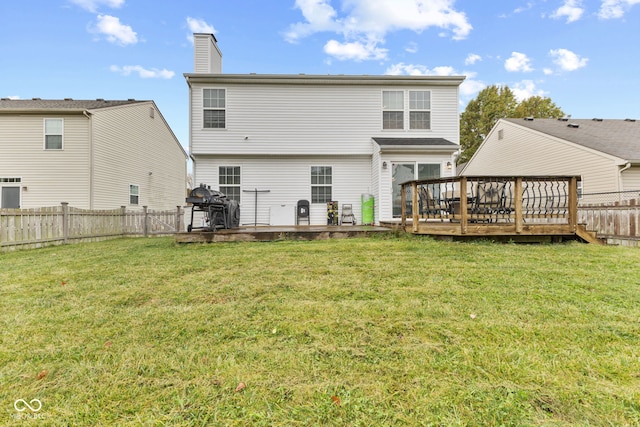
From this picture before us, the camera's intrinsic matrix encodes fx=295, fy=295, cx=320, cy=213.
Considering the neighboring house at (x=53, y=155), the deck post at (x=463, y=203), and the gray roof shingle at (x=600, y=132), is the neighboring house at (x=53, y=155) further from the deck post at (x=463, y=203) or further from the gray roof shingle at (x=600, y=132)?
the gray roof shingle at (x=600, y=132)

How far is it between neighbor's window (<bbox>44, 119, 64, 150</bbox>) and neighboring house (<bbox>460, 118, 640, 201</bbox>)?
19.8 metres

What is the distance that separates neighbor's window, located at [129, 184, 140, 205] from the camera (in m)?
13.9

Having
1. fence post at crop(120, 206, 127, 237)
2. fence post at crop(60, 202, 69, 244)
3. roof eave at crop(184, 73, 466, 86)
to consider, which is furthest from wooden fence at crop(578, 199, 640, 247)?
fence post at crop(120, 206, 127, 237)

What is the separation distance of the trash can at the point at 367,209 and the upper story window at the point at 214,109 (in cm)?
540

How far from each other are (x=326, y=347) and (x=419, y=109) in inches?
400

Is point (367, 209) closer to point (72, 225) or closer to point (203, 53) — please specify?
point (203, 53)

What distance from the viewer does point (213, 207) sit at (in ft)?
21.3

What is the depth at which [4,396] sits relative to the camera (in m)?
1.40

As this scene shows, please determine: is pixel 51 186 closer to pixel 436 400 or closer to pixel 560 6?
pixel 436 400

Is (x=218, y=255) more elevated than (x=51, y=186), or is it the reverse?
(x=51, y=186)

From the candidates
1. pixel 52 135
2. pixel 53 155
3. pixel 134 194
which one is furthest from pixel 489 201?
pixel 52 135

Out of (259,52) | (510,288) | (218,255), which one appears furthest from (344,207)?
(259,52)

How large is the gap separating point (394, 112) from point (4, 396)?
35.5 feet

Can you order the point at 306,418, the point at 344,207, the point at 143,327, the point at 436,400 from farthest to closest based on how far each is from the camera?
the point at 344,207
the point at 143,327
the point at 436,400
the point at 306,418
